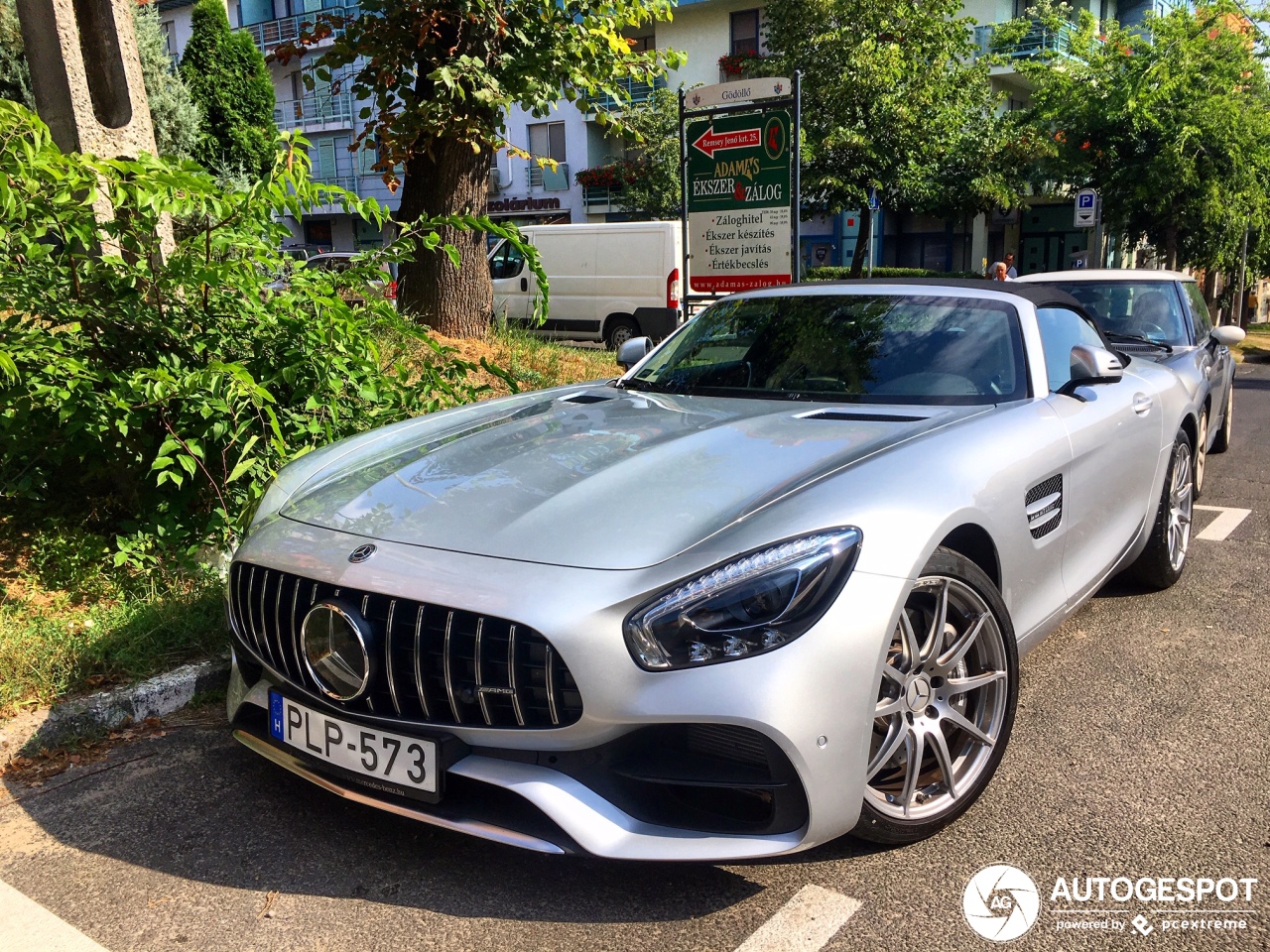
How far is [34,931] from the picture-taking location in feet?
7.97

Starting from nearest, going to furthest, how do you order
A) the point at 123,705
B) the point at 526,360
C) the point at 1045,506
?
the point at 1045,506 → the point at 123,705 → the point at 526,360

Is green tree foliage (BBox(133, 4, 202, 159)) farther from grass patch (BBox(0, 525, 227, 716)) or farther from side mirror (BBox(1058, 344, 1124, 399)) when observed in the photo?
side mirror (BBox(1058, 344, 1124, 399))

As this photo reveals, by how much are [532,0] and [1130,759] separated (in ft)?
23.4

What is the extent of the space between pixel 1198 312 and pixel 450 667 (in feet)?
21.5

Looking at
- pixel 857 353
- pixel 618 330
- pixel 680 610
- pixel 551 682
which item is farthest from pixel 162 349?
pixel 618 330

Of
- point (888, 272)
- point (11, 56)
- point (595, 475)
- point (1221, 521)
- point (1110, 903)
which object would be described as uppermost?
point (11, 56)

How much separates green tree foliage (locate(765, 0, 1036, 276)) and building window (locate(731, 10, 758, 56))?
9.05 meters

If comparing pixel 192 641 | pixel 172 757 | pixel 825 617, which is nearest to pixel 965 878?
pixel 825 617

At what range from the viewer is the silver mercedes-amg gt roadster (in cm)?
225

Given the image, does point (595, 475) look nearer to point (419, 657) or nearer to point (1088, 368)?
point (419, 657)

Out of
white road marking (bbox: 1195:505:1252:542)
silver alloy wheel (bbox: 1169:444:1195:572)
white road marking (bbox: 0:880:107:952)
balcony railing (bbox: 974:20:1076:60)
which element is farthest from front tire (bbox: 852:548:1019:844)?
balcony railing (bbox: 974:20:1076:60)

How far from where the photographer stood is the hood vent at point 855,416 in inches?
128

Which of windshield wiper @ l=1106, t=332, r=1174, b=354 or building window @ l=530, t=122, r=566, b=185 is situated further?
building window @ l=530, t=122, r=566, b=185

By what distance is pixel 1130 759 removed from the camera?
3.17 meters
